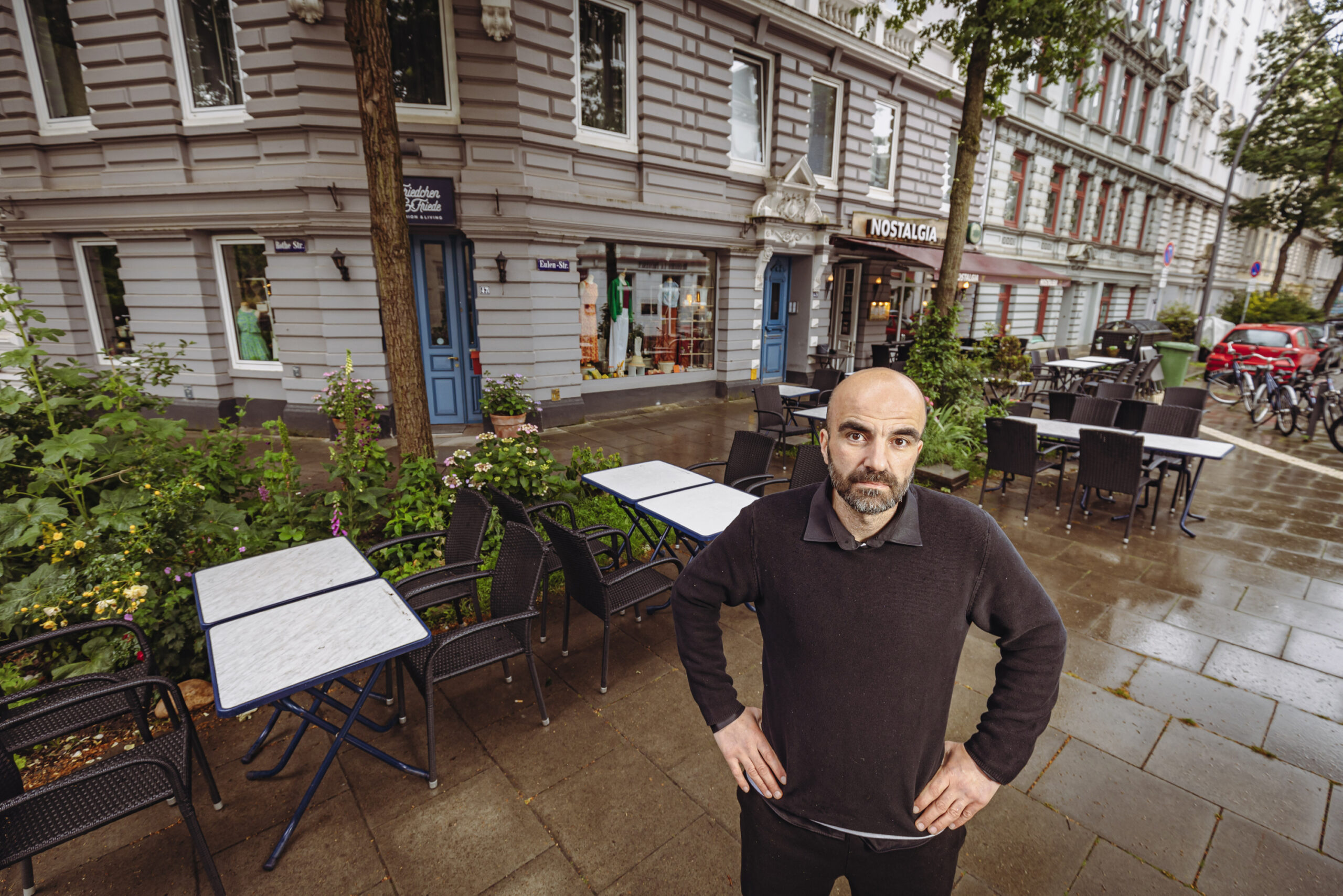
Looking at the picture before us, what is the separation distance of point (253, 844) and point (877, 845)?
2.56m

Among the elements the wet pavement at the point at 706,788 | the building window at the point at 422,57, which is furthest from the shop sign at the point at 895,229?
Result: the wet pavement at the point at 706,788

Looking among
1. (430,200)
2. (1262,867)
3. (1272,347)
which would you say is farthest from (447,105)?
(1272,347)

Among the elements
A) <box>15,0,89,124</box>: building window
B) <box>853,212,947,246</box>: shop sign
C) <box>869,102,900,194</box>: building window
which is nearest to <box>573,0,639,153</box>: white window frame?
<box>853,212,947,246</box>: shop sign

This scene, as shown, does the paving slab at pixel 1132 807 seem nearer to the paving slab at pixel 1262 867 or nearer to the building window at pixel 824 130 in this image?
the paving slab at pixel 1262 867

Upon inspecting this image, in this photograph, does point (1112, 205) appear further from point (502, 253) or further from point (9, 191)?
point (9, 191)

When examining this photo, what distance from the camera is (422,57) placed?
865 centimetres

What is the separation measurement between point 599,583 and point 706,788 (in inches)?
45.0

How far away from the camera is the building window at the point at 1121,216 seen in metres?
24.0

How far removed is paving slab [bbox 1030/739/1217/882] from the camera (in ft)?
7.97

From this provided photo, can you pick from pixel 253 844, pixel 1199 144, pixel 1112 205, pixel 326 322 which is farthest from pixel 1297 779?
pixel 1199 144

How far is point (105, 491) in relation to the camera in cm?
356

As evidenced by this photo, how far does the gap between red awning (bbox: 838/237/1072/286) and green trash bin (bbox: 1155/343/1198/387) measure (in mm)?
3007

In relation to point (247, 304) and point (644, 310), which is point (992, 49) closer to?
point (644, 310)

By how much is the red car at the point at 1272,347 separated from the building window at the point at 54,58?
2482 cm
